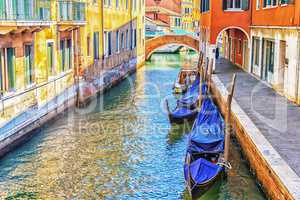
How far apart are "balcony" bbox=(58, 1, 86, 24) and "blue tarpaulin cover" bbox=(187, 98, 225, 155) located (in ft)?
21.5

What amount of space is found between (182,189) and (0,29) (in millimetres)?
5801

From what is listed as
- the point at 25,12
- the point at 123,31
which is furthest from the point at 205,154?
the point at 123,31

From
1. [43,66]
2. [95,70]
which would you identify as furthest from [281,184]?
[95,70]

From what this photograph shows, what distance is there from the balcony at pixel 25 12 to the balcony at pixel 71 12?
129 centimetres

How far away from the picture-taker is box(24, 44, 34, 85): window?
14.0 m

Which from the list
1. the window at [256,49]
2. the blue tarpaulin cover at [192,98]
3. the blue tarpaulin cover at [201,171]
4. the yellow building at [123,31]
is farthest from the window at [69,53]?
the blue tarpaulin cover at [201,171]

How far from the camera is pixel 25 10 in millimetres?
12711

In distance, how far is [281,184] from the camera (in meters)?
7.52

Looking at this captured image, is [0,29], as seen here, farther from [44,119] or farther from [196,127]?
[196,127]

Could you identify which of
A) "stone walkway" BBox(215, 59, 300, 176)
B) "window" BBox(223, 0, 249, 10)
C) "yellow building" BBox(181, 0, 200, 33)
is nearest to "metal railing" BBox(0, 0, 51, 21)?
"stone walkway" BBox(215, 59, 300, 176)

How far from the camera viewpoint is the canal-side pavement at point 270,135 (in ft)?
25.8

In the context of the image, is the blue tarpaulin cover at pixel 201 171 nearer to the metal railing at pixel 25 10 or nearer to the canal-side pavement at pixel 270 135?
the canal-side pavement at pixel 270 135

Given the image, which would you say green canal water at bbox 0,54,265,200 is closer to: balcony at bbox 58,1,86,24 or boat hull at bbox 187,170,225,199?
boat hull at bbox 187,170,225,199

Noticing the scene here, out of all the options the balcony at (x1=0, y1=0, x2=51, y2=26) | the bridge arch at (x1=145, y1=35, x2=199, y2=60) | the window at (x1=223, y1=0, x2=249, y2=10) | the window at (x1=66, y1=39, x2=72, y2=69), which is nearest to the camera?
the balcony at (x1=0, y1=0, x2=51, y2=26)
